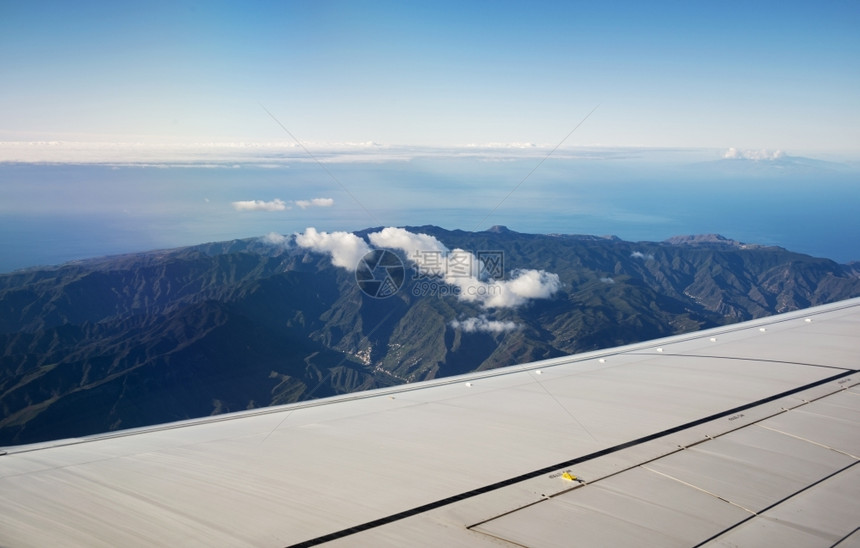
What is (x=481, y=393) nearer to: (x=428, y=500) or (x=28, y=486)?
(x=428, y=500)

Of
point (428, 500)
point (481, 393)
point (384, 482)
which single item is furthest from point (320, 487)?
point (481, 393)

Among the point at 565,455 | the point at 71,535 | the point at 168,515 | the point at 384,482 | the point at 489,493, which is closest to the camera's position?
the point at 71,535

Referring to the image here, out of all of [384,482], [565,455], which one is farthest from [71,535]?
[565,455]

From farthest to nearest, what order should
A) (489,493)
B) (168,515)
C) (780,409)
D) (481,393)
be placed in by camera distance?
(481,393), (780,409), (489,493), (168,515)

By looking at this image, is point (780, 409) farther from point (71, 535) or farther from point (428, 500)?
point (71, 535)

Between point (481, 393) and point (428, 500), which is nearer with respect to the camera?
point (428, 500)

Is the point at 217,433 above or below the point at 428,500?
below
